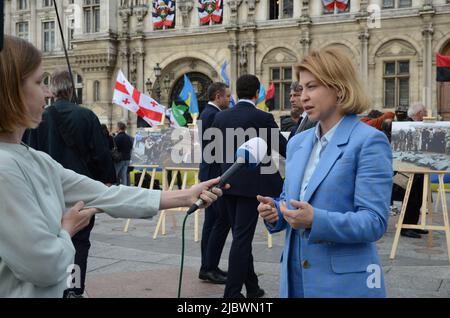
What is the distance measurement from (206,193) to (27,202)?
1.00m

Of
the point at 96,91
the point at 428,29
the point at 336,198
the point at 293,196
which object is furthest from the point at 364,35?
the point at 336,198

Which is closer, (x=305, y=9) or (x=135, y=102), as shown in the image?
(x=135, y=102)

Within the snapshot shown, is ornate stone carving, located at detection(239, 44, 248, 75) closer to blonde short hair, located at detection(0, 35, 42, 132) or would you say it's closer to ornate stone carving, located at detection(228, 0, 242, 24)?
ornate stone carving, located at detection(228, 0, 242, 24)

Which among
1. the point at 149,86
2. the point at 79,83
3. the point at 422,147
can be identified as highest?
the point at 79,83

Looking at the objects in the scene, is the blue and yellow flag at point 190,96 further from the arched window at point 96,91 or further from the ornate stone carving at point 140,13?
the arched window at point 96,91

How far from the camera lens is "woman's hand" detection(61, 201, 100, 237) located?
79.2 inches

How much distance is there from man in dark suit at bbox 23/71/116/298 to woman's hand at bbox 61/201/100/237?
8.82ft

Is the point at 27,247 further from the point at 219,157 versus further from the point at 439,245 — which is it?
the point at 439,245

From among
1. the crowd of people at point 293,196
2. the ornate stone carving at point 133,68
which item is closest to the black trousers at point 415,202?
the crowd of people at point 293,196

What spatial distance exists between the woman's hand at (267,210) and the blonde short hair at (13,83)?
1.23 metres

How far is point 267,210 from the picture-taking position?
2684 mm

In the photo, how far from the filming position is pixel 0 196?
1.71m

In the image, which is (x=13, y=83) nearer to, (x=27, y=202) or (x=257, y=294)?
(x=27, y=202)
